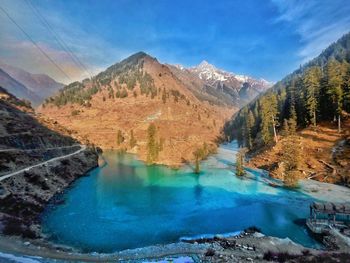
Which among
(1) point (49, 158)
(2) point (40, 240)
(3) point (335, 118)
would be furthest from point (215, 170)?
(2) point (40, 240)

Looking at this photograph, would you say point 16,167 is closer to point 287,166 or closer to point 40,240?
point 40,240

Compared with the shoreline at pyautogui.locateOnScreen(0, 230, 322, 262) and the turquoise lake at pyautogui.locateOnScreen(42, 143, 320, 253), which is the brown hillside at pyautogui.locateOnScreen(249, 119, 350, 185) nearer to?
the turquoise lake at pyautogui.locateOnScreen(42, 143, 320, 253)

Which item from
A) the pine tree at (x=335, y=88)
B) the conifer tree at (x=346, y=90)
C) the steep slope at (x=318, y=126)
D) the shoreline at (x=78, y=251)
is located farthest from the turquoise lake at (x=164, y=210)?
the conifer tree at (x=346, y=90)

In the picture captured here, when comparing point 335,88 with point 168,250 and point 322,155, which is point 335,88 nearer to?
point 322,155

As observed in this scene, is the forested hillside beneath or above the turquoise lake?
above

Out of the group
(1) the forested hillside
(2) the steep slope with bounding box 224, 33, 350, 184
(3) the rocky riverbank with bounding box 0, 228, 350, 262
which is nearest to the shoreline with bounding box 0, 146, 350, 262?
(3) the rocky riverbank with bounding box 0, 228, 350, 262

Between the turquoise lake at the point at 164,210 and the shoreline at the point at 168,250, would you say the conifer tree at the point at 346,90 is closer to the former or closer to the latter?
the turquoise lake at the point at 164,210

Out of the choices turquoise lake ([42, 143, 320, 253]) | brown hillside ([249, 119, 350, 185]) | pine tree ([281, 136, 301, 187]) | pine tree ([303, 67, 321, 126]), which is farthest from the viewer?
pine tree ([303, 67, 321, 126])
